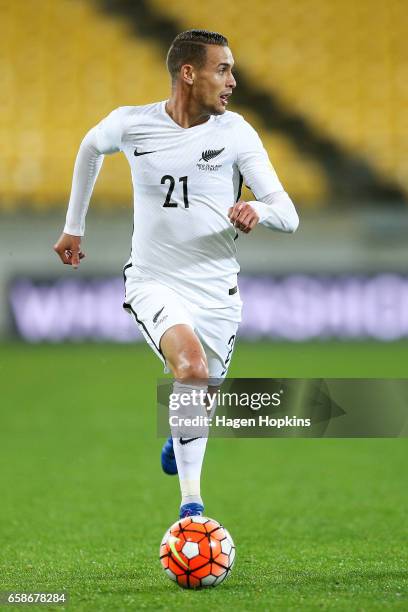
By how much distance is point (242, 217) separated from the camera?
438 centimetres

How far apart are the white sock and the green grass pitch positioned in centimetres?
36

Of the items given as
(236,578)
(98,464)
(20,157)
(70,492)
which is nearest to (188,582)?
(236,578)

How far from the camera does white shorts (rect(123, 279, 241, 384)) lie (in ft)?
15.7

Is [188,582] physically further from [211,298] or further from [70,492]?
[70,492]

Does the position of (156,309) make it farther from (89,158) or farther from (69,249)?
(89,158)

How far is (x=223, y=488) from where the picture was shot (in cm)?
741

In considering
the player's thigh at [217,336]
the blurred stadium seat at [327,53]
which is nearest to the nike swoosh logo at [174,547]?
the player's thigh at [217,336]

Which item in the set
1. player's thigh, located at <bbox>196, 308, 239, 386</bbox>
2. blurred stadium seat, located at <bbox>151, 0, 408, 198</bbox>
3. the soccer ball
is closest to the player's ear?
player's thigh, located at <bbox>196, 308, 239, 386</bbox>

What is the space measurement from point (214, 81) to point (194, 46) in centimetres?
19

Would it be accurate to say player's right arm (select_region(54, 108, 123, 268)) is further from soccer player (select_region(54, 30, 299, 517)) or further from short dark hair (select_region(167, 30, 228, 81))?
short dark hair (select_region(167, 30, 228, 81))

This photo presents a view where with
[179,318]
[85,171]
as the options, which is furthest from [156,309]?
[85,171]

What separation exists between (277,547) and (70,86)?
40.8 ft

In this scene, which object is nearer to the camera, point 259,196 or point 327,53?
point 259,196

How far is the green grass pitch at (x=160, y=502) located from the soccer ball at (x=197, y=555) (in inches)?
2.2
